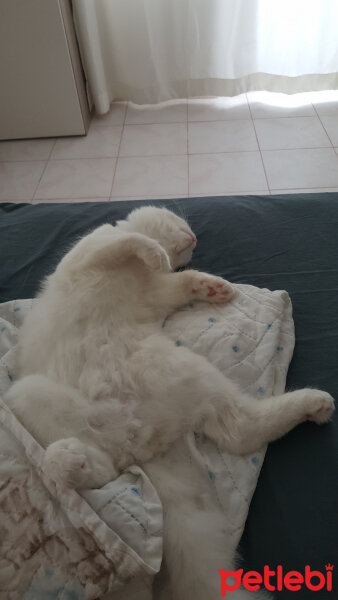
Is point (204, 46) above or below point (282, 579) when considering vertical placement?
above

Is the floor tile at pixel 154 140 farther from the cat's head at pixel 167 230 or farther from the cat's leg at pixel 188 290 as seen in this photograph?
the cat's leg at pixel 188 290

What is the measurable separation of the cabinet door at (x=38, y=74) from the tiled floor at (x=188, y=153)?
116 mm

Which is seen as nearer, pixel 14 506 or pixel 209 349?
pixel 14 506

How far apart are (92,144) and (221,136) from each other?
2.78ft

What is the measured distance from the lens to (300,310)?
3.90 feet

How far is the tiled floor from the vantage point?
243cm

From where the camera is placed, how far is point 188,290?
3.93 feet

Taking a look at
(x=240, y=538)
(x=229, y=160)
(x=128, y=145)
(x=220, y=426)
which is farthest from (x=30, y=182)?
(x=240, y=538)

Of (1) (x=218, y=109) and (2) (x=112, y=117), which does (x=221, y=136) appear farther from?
(2) (x=112, y=117)

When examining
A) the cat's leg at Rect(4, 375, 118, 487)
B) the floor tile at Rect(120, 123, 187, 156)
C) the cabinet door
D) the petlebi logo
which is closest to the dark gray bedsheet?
the petlebi logo

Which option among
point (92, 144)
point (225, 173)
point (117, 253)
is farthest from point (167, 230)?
point (92, 144)

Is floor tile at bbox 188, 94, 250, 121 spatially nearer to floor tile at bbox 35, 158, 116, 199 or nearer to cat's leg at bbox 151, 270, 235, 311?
floor tile at bbox 35, 158, 116, 199

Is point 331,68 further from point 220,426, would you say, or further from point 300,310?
point 220,426

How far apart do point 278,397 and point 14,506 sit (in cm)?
59
